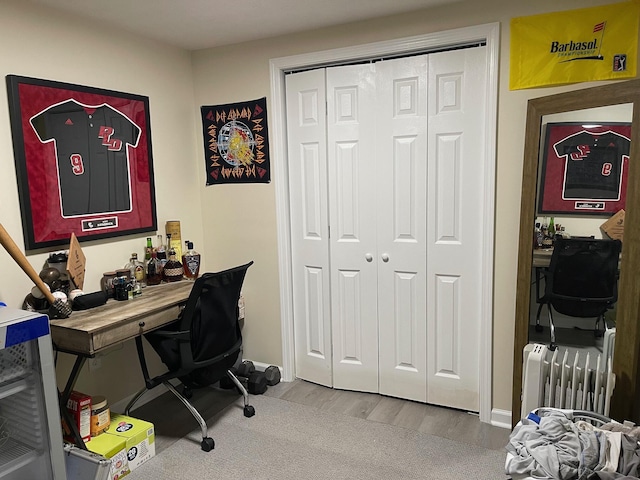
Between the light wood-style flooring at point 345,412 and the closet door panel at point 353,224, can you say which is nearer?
Result: the light wood-style flooring at point 345,412

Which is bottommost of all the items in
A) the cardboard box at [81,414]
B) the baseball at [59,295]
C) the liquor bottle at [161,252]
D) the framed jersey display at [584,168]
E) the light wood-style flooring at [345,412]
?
the light wood-style flooring at [345,412]

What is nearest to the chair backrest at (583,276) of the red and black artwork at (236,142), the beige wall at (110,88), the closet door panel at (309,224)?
the closet door panel at (309,224)

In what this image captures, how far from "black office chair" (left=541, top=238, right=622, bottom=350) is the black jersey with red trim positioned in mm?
233

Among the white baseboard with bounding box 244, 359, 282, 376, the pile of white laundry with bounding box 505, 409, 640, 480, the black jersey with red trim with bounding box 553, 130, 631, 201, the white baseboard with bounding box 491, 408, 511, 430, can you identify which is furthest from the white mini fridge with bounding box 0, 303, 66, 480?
the black jersey with red trim with bounding box 553, 130, 631, 201

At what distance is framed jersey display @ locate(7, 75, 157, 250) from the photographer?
95.4 inches

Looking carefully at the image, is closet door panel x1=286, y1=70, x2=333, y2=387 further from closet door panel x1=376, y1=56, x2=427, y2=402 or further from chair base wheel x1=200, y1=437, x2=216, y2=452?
chair base wheel x1=200, y1=437, x2=216, y2=452

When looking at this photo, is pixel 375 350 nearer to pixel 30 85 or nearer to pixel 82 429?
pixel 82 429

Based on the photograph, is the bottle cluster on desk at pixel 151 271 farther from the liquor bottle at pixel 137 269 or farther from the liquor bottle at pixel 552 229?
the liquor bottle at pixel 552 229

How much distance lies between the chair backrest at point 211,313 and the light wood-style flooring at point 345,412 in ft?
1.79

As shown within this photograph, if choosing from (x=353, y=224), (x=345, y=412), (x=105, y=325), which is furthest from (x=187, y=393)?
(x=353, y=224)

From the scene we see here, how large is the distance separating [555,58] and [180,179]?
2.37 metres

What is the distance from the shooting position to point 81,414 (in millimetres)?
2398

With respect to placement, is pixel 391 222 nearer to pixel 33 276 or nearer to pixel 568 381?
pixel 568 381

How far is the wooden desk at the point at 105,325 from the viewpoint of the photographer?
222 cm
